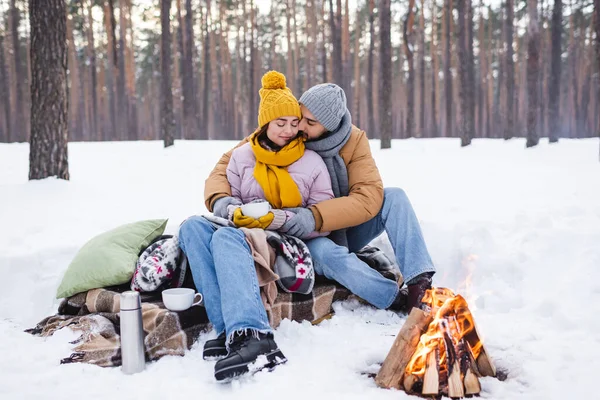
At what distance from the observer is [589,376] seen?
2.36m

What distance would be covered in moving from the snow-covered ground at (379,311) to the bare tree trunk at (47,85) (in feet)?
1.40

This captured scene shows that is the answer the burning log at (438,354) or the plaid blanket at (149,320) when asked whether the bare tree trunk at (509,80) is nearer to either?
the plaid blanket at (149,320)

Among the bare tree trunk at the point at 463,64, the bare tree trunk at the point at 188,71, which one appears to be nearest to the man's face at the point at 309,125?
the bare tree trunk at the point at 463,64

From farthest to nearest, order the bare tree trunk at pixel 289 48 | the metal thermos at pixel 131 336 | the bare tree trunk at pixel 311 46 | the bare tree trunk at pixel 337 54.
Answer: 1. the bare tree trunk at pixel 289 48
2. the bare tree trunk at pixel 311 46
3. the bare tree trunk at pixel 337 54
4. the metal thermos at pixel 131 336

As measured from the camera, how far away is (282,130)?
3.30 m

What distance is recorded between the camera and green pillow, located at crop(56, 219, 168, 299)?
3.19 m

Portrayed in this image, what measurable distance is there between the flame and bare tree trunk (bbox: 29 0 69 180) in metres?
5.80

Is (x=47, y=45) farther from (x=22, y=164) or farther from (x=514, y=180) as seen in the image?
(x=514, y=180)

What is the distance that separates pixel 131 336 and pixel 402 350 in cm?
135

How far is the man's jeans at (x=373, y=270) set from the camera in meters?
3.20

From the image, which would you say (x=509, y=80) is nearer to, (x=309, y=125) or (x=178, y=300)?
(x=309, y=125)

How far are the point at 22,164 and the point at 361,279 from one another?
9.07m

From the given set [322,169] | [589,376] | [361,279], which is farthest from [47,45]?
[589,376]

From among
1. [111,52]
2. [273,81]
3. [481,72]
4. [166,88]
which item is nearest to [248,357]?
[273,81]
